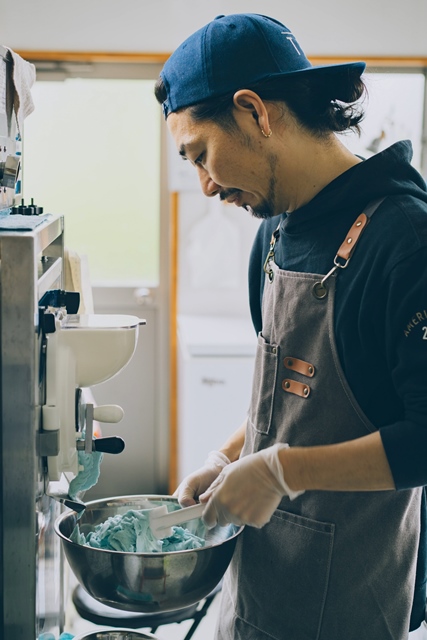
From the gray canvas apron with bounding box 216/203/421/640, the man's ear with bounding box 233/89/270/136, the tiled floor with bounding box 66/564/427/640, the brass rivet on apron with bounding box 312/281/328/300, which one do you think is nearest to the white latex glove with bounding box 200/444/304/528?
the gray canvas apron with bounding box 216/203/421/640

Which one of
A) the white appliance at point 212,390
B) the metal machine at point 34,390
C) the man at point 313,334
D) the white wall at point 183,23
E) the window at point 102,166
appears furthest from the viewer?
the window at point 102,166

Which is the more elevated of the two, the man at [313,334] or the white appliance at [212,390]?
the man at [313,334]

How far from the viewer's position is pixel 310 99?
1243 millimetres

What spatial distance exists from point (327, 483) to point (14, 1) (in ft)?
9.35

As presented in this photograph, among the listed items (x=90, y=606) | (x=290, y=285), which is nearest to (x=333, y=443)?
(x=290, y=285)

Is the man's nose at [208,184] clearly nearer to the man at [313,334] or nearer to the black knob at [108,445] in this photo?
the man at [313,334]

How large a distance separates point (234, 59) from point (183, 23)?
2334mm

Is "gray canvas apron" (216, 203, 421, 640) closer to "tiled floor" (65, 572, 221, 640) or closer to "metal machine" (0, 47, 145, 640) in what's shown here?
"metal machine" (0, 47, 145, 640)

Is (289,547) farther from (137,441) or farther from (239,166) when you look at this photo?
(137,441)

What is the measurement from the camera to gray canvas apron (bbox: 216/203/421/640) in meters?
1.20

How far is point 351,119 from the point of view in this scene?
4.34 ft

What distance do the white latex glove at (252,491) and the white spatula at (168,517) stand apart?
1.7 inches

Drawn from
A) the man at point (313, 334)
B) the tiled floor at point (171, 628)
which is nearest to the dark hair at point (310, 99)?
the man at point (313, 334)

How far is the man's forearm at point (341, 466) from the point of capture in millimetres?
1072
